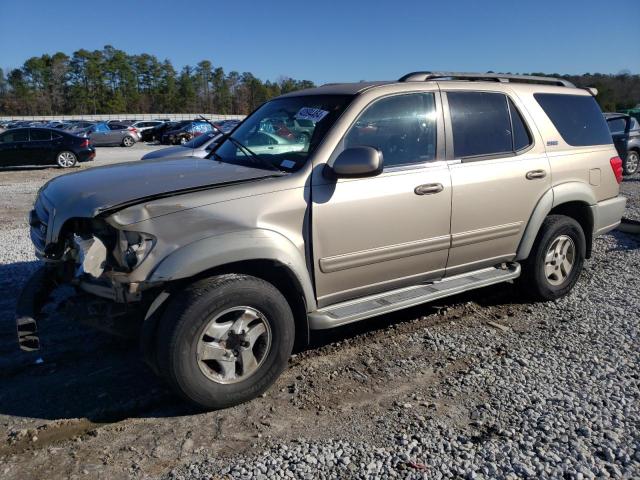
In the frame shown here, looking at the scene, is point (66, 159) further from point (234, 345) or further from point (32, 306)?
point (234, 345)

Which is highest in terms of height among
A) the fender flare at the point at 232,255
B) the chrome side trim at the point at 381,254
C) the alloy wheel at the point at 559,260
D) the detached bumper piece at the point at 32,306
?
the fender flare at the point at 232,255

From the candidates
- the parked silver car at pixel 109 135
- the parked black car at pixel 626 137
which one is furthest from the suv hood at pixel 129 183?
the parked silver car at pixel 109 135

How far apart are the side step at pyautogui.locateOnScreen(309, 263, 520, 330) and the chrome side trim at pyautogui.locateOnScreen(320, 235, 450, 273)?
29 centimetres

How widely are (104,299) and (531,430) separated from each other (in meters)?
2.59

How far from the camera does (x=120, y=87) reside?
11012 centimetres

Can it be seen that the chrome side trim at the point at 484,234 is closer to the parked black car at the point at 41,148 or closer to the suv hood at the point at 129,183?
the suv hood at the point at 129,183

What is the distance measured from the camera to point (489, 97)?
15.1 ft

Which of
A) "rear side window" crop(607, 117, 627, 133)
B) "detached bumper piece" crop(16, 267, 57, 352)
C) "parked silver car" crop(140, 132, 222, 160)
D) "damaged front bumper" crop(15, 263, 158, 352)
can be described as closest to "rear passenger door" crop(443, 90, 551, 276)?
"damaged front bumper" crop(15, 263, 158, 352)

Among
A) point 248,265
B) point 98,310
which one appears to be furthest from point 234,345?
point 98,310

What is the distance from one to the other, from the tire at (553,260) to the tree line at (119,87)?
92719 millimetres

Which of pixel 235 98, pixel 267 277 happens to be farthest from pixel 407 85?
pixel 235 98

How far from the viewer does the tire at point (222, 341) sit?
10.2 ft

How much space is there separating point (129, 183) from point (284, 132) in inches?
51.8

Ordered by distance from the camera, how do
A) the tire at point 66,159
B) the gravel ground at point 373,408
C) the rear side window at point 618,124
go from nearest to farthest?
the gravel ground at point 373,408 < the rear side window at point 618,124 < the tire at point 66,159
